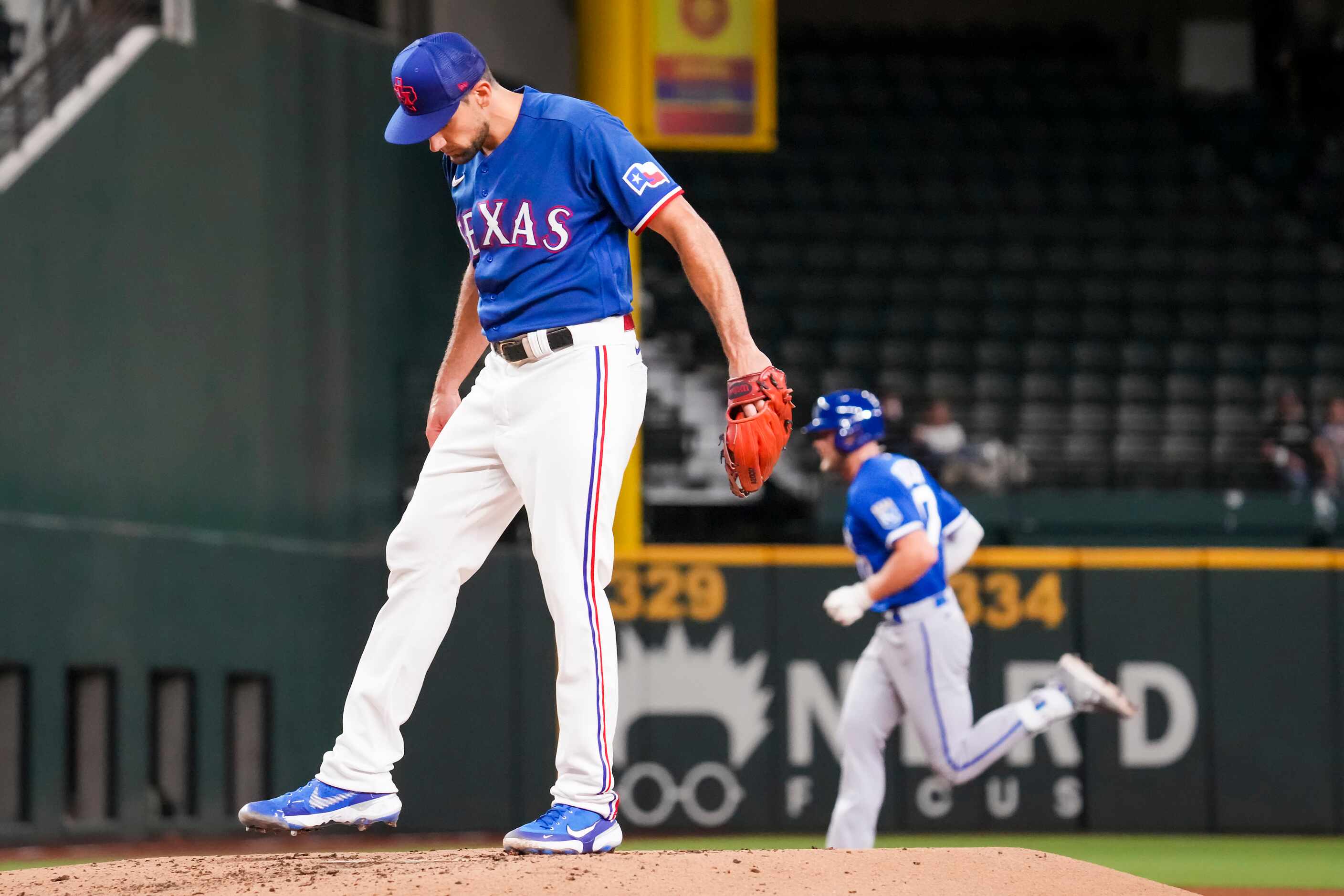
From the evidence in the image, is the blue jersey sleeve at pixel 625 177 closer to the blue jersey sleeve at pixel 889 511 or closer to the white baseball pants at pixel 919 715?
the blue jersey sleeve at pixel 889 511

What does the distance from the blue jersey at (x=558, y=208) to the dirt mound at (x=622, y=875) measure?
1278 mm

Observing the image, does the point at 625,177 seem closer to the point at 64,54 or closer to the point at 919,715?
the point at 919,715

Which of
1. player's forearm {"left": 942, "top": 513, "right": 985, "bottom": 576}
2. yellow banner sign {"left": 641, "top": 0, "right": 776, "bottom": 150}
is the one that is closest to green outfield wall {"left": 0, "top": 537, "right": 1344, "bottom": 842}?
yellow banner sign {"left": 641, "top": 0, "right": 776, "bottom": 150}

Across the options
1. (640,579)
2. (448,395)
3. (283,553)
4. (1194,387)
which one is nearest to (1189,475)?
(1194,387)

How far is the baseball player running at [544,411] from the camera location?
4195 mm

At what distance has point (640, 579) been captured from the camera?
10.5 metres

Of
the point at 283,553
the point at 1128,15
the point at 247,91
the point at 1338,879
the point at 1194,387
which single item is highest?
the point at 1128,15

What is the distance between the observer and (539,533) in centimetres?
425

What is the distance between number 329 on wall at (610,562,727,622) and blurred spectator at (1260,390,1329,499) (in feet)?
13.0

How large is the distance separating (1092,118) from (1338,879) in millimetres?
10722

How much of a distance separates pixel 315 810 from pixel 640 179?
5.56 feet

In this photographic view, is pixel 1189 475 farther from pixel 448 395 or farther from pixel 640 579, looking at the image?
pixel 448 395

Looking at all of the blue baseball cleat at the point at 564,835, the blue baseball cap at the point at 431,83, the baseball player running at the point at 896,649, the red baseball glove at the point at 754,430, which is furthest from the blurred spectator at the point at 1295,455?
the blue baseball cap at the point at 431,83

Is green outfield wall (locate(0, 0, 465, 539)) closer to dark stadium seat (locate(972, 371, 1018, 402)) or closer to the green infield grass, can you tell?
the green infield grass
